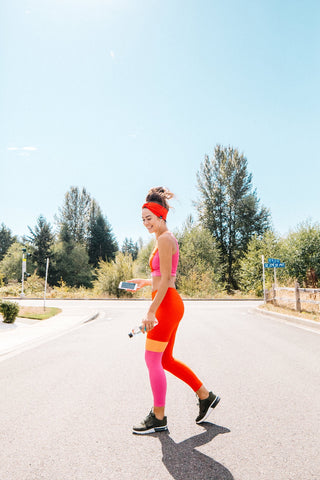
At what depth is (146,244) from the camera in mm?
52812

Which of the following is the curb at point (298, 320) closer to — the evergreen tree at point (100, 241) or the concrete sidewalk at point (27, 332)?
the concrete sidewalk at point (27, 332)

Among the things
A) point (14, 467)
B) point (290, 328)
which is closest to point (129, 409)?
point (14, 467)

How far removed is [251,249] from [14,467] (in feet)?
107

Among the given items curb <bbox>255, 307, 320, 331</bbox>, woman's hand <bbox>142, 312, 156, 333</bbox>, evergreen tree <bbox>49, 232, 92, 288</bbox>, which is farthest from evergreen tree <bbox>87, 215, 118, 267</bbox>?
woman's hand <bbox>142, 312, 156, 333</bbox>

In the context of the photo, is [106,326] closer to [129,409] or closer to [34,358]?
[34,358]

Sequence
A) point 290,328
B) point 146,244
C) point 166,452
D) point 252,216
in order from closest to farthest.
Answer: point 166,452 → point 290,328 → point 252,216 → point 146,244

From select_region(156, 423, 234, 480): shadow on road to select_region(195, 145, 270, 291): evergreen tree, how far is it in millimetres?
44854

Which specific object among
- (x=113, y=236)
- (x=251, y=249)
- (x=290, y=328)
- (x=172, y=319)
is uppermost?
(x=113, y=236)

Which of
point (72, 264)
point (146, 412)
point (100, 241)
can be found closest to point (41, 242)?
point (72, 264)

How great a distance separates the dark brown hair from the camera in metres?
3.46

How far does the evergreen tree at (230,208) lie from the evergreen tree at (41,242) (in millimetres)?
22043

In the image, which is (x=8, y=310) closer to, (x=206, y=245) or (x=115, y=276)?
(x=115, y=276)

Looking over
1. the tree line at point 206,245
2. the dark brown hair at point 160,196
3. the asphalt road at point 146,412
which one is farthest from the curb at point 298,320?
the tree line at point 206,245

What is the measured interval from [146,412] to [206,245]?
39.2 meters
